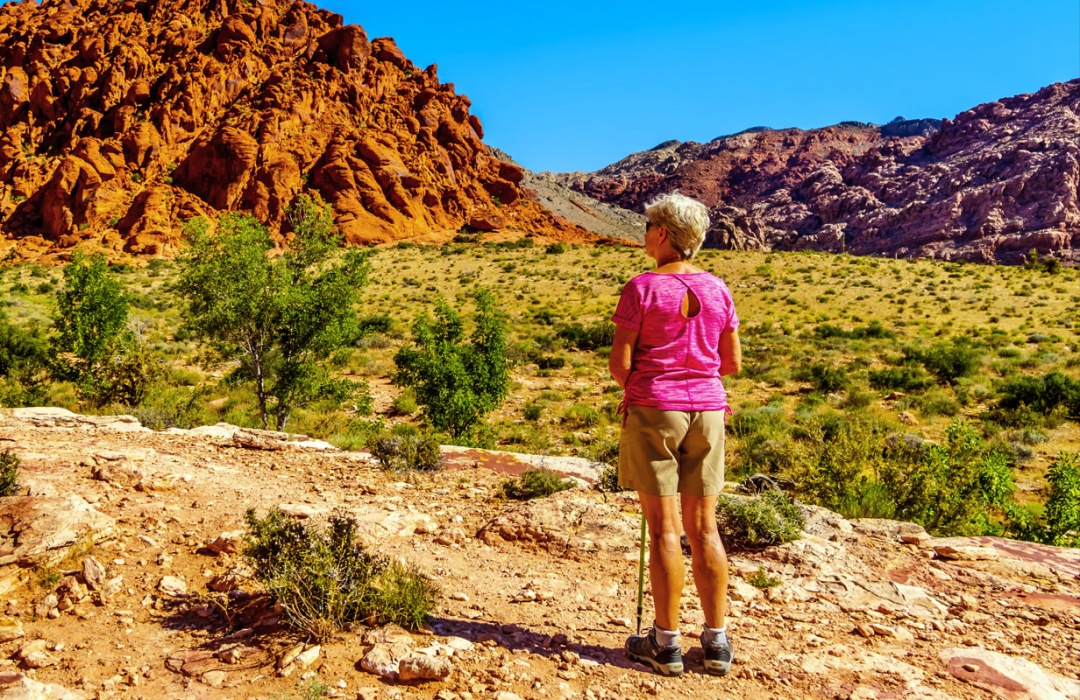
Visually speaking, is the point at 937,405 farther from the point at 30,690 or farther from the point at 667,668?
the point at 30,690

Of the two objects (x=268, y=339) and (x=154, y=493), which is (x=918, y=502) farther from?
(x=268, y=339)

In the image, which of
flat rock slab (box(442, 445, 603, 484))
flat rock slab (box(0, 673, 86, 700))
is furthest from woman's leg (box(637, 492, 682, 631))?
flat rock slab (box(442, 445, 603, 484))

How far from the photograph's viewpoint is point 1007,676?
2.95 m

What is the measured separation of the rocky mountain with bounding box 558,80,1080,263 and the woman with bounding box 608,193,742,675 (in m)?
72.8

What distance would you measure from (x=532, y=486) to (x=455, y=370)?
4.85 m

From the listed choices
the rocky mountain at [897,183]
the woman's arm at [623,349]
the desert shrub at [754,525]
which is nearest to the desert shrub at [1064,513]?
the desert shrub at [754,525]

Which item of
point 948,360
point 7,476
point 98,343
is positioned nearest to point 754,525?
point 7,476

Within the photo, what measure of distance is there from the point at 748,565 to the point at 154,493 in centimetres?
448

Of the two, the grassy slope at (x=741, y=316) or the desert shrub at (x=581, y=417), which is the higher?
the grassy slope at (x=741, y=316)

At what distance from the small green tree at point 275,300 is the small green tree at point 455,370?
54.5 inches

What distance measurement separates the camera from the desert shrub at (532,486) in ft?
18.7

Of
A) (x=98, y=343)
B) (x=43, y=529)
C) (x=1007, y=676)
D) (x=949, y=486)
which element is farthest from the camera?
(x=98, y=343)

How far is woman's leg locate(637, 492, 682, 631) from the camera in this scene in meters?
2.76

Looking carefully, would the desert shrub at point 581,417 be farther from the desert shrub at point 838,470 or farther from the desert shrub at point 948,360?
the desert shrub at point 948,360
